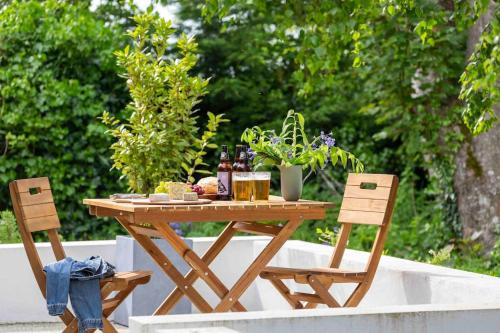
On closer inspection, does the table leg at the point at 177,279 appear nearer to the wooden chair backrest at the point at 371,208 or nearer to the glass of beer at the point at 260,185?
the glass of beer at the point at 260,185

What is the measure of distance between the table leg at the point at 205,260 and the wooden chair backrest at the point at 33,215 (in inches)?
24.1

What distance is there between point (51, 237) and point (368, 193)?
5.69ft

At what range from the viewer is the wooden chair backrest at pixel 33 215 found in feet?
16.7

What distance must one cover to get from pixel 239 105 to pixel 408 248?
2.47 meters

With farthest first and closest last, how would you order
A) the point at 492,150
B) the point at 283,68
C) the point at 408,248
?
1. the point at 283,68
2. the point at 408,248
3. the point at 492,150

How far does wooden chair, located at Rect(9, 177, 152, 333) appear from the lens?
502cm

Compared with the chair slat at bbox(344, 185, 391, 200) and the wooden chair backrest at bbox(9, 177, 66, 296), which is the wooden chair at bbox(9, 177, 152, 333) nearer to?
the wooden chair backrest at bbox(9, 177, 66, 296)

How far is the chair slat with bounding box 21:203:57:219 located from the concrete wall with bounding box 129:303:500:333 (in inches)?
58.6

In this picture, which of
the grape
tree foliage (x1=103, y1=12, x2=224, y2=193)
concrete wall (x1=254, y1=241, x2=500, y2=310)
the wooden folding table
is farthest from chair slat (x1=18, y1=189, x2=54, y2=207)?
concrete wall (x1=254, y1=241, x2=500, y2=310)

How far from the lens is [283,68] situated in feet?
39.1

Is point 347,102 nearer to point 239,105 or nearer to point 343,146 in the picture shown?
point 343,146

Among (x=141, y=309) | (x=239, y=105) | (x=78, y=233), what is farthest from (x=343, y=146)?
(x=141, y=309)

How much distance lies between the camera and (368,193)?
18.1ft

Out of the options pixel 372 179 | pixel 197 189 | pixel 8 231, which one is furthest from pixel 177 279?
pixel 8 231
